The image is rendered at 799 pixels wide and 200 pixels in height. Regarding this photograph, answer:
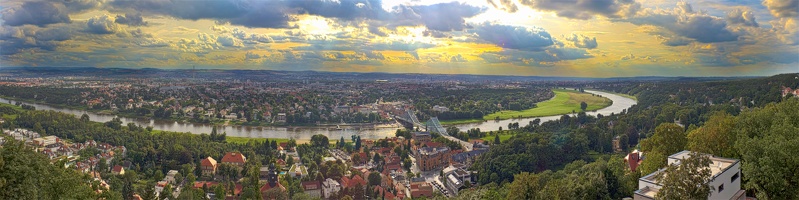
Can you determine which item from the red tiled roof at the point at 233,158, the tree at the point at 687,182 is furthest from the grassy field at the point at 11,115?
the tree at the point at 687,182

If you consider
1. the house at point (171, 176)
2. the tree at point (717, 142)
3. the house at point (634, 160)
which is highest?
the tree at point (717, 142)

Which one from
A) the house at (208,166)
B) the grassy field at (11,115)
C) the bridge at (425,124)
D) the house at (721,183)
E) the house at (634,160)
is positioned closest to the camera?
the house at (721,183)

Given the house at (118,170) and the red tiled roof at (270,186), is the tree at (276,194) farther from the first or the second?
the house at (118,170)

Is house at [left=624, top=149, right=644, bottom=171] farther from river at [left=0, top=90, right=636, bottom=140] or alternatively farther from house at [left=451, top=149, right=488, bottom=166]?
river at [left=0, top=90, right=636, bottom=140]

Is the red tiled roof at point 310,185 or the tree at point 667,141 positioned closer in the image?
the tree at point 667,141

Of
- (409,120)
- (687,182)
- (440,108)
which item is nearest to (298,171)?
(687,182)

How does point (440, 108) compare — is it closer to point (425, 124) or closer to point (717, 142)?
point (425, 124)

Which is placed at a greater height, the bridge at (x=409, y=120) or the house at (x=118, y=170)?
the bridge at (x=409, y=120)

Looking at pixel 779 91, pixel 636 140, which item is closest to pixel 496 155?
pixel 636 140
